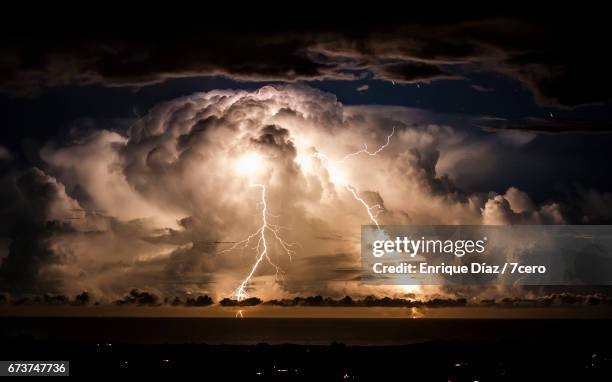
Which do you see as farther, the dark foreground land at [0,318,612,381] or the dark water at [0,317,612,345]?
the dark water at [0,317,612,345]

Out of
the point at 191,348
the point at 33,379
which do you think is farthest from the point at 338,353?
the point at 33,379

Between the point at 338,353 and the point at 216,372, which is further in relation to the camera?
the point at 338,353

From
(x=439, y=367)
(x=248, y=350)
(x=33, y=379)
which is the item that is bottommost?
(x=33, y=379)

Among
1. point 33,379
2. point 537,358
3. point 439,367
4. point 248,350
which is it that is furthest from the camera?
point 248,350

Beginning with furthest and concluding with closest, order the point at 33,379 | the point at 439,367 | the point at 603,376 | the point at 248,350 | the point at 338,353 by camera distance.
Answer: the point at 248,350 → the point at 338,353 → the point at 439,367 → the point at 603,376 → the point at 33,379

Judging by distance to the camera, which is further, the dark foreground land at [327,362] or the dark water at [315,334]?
the dark water at [315,334]

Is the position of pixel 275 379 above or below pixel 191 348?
below

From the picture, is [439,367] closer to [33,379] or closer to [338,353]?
[338,353]

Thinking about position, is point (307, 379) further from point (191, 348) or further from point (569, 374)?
point (191, 348)

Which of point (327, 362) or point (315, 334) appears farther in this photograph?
point (315, 334)
